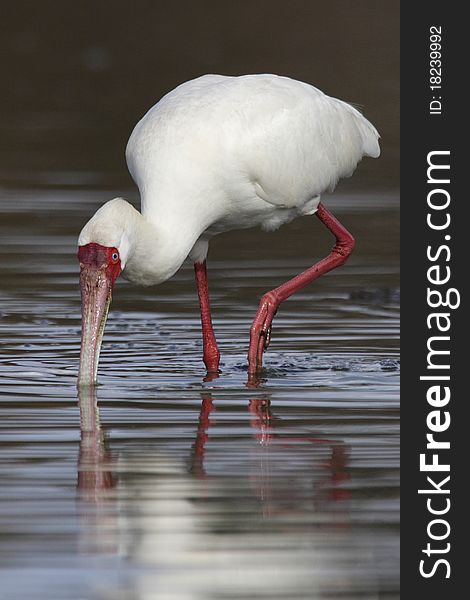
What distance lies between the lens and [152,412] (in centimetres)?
1009

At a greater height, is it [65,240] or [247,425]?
[65,240]

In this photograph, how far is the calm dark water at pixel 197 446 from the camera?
7293mm

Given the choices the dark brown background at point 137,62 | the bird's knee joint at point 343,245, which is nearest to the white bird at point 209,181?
the bird's knee joint at point 343,245

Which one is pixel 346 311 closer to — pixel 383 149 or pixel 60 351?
pixel 60 351

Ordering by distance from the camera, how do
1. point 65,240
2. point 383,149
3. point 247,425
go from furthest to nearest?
point 383,149 < point 65,240 < point 247,425

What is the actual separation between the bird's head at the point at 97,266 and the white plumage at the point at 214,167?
11mm

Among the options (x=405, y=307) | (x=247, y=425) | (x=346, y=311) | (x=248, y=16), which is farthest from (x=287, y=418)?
(x=248, y=16)

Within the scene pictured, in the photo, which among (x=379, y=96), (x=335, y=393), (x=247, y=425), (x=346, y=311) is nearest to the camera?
(x=247, y=425)

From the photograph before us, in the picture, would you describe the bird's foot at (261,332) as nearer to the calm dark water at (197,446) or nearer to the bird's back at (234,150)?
the calm dark water at (197,446)

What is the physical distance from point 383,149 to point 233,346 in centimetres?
1129

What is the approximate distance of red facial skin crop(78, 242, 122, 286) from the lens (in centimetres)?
1049

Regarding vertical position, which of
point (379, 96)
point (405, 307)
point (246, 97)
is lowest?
point (405, 307)

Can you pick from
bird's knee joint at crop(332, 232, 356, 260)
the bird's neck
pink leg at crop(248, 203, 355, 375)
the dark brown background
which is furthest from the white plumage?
the dark brown background

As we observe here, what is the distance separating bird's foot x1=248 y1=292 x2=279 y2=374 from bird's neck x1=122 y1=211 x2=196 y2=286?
88 cm
